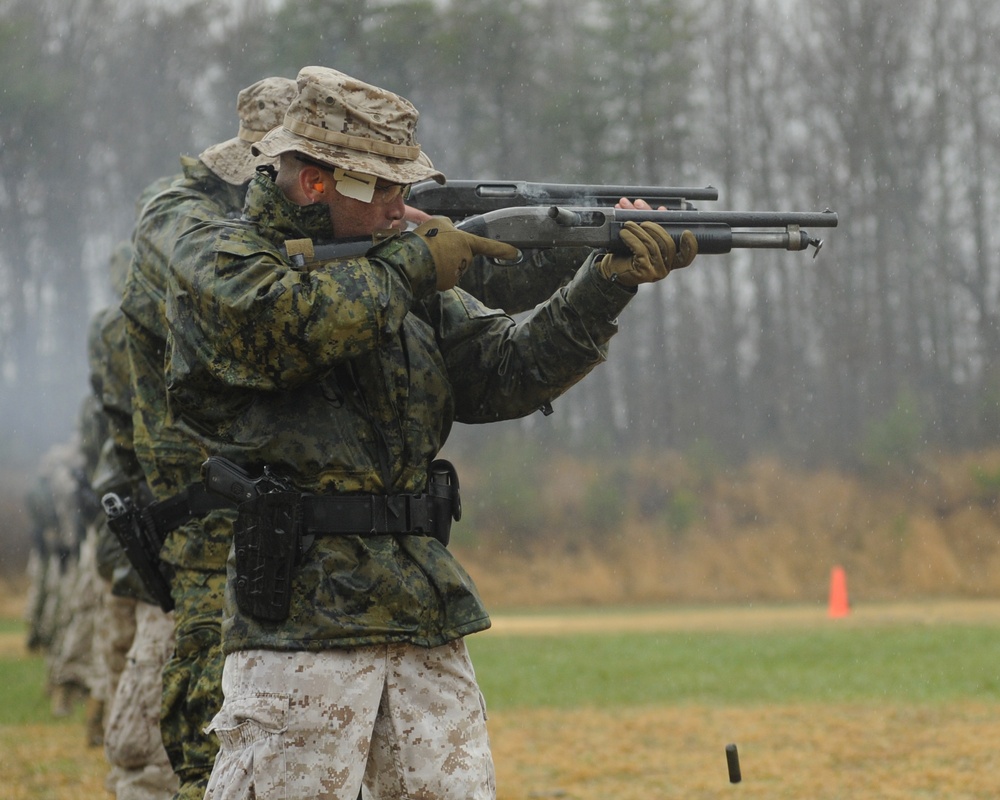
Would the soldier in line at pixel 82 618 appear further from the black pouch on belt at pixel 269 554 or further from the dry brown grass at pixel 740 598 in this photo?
the black pouch on belt at pixel 269 554

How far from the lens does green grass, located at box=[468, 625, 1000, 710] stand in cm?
1030

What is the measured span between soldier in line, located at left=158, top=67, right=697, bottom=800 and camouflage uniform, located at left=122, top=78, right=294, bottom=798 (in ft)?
2.62

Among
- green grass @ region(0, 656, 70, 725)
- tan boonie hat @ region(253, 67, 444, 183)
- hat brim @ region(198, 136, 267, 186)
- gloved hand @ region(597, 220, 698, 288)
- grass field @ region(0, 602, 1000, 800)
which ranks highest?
hat brim @ region(198, 136, 267, 186)

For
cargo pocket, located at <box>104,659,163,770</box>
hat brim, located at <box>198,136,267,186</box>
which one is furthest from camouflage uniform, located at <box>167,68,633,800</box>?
cargo pocket, located at <box>104,659,163,770</box>

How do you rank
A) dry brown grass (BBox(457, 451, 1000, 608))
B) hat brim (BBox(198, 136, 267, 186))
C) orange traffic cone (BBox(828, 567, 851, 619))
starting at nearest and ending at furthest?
hat brim (BBox(198, 136, 267, 186)) < orange traffic cone (BBox(828, 567, 851, 619)) < dry brown grass (BBox(457, 451, 1000, 608))

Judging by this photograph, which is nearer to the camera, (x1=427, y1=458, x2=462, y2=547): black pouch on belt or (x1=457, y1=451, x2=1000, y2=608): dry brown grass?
(x1=427, y1=458, x2=462, y2=547): black pouch on belt

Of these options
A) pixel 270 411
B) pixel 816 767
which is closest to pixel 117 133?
pixel 816 767

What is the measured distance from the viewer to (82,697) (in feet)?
35.2

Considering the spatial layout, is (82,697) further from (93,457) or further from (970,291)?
(970,291)

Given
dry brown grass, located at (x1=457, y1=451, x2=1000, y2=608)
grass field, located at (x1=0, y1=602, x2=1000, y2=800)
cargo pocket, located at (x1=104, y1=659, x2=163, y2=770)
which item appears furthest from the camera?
dry brown grass, located at (x1=457, y1=451, x2=1000, y2=608)

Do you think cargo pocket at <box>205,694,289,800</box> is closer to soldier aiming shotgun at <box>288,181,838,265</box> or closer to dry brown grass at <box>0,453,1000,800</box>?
soldier aiming shotgun at <box>288,181,838,265</box>

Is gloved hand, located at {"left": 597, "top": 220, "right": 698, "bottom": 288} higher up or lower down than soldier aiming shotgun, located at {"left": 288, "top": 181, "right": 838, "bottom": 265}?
lower down

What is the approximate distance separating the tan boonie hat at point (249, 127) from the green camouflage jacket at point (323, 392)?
3.79ft

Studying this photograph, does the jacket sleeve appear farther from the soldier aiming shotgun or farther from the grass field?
the grass field
